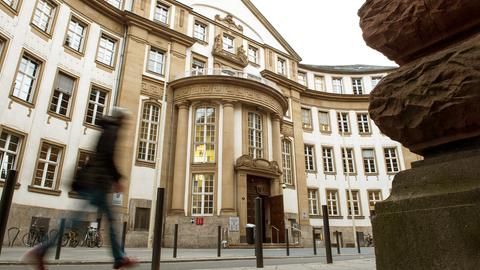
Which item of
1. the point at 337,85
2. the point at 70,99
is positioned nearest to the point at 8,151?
the point at 70,99

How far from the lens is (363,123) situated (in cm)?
3406

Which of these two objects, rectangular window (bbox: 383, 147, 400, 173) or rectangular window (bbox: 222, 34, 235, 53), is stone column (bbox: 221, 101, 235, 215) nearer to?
rectangular window (bbox: 222, 34, 235, 53)

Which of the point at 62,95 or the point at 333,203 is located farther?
the point at 333,203

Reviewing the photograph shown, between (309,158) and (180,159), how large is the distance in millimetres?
15112

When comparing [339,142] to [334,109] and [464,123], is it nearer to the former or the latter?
[334,109]

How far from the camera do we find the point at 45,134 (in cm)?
1617

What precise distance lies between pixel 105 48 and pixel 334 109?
2255cm

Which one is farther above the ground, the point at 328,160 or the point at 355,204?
the point at 328,160

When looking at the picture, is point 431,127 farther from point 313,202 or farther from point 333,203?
point 333,203

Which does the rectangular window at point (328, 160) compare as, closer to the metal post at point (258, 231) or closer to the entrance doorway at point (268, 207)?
the entrance doorway at point (268, 207)

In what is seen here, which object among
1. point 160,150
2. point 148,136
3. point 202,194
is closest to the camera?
point 160,150

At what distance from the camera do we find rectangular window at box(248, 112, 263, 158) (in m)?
22.0

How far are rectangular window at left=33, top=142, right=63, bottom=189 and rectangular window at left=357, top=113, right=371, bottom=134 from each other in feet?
89.4

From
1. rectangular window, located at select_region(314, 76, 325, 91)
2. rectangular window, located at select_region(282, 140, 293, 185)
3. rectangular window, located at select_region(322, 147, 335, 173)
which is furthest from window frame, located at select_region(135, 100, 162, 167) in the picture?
rectangular window, located at select_region(314, 76, 325, 91)
